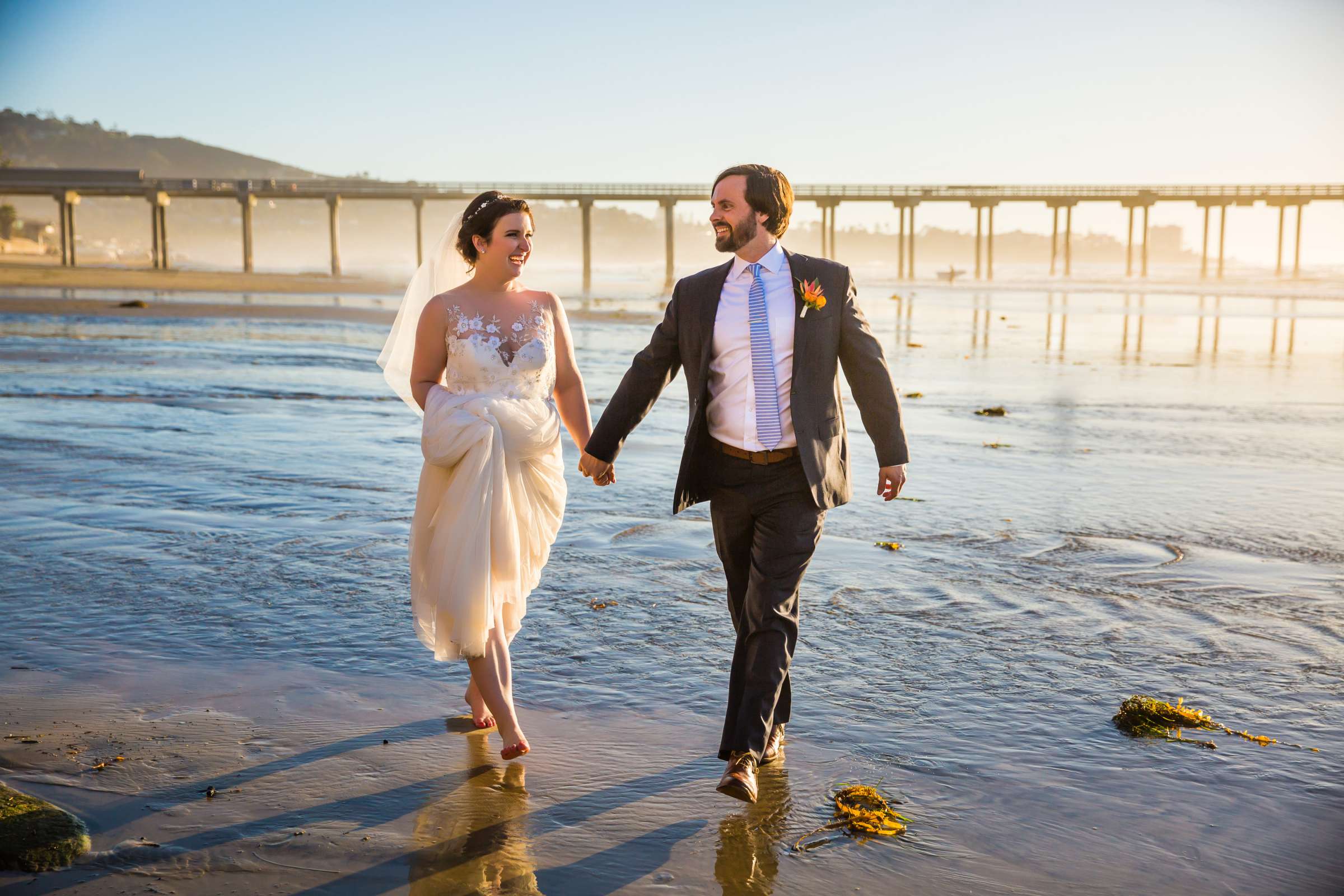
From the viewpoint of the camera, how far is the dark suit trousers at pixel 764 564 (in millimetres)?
3574

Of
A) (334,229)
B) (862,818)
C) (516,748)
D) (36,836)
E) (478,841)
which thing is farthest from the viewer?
(334,229)

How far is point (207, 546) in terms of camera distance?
6297 millimetres

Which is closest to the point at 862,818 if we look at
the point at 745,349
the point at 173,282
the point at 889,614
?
the point at 745,349

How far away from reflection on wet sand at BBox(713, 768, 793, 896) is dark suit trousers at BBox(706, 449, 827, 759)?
0.18 m

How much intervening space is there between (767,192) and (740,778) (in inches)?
71.1

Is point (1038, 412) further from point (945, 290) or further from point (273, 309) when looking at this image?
point (945, 290)

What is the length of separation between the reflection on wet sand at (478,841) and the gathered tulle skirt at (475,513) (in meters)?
0.45

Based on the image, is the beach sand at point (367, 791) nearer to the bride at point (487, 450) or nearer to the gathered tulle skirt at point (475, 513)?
the bride at point (487, 450)

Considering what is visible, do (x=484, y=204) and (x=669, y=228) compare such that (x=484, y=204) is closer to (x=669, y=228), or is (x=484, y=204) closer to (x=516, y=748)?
(x=516, y=748)

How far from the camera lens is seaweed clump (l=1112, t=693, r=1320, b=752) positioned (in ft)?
12.9

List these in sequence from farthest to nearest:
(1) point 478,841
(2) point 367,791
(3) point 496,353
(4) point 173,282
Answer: (4) point 173,282, (3) point 496,353, (2) point 367,791, (1) point 478,841

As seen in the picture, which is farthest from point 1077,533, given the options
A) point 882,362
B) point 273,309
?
point 273,309

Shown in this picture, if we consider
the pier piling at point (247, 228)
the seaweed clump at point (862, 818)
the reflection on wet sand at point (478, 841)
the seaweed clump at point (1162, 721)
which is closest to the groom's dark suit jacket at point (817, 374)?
the seaweed clump at point (862, 818)

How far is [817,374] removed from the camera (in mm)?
3691
